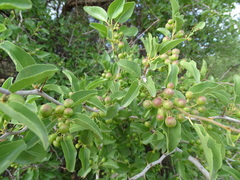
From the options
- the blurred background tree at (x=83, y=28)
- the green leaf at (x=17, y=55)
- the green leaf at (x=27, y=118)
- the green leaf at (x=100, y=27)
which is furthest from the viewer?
the blurred background tree at (x=83, y=28)

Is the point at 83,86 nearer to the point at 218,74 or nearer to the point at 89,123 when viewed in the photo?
the point at 89,123

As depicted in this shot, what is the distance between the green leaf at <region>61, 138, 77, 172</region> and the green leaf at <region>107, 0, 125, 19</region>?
874 millimetres

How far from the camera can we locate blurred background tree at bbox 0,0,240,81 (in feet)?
9.64

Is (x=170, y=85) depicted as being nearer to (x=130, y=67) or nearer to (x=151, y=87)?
(x=151, y=87)

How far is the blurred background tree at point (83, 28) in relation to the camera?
2.94m

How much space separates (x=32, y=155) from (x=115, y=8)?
102 centimetres

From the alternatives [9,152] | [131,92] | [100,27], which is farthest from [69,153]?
[100,27]

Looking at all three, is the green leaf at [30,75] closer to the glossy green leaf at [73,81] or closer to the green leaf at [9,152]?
the green leaf at [9,152]

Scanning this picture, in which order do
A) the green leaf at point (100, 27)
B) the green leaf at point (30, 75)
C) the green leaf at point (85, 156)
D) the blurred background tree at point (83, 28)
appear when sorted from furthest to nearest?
the blurred background tree at point (83, 28) < the green leaf at point (100, 27) < the green leaf at point (85, 156) < the green leaf at point (30, 75)

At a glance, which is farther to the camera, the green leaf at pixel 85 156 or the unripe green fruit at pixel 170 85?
the green leaf at pixel 85 156

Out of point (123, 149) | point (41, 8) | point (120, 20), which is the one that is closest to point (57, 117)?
point (120, 20)

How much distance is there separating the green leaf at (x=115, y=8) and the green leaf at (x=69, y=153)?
2.87 ft

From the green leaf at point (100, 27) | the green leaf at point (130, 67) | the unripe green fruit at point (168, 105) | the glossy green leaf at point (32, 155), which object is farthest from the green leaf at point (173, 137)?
the green leaf at point (100, 27)

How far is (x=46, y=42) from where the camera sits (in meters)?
3.74
